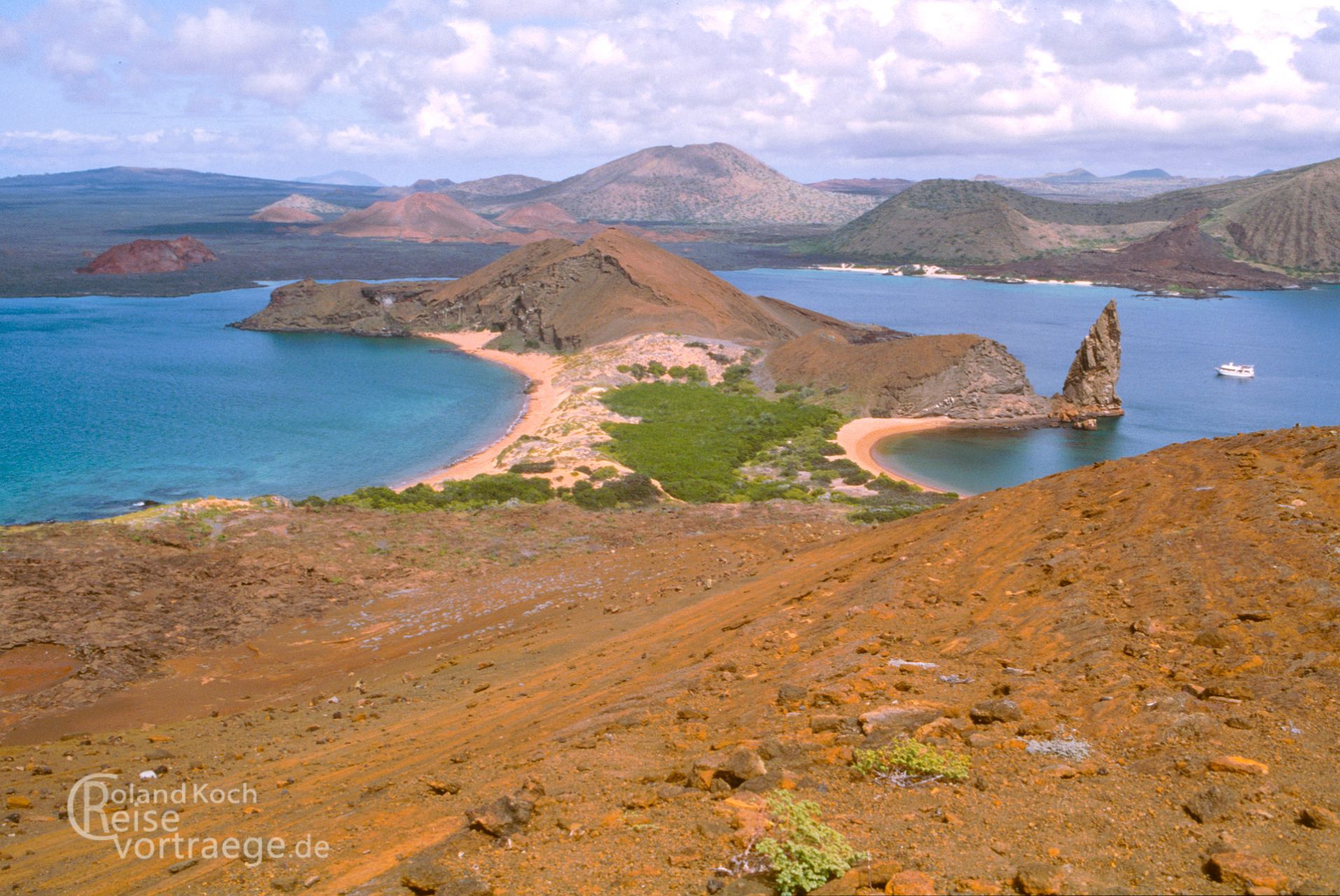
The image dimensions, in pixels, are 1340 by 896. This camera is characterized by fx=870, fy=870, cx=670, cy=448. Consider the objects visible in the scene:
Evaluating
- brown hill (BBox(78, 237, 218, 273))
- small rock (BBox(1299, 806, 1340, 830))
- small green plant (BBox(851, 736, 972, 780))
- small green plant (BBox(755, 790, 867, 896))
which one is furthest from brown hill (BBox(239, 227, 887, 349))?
small rock (BBox(1299, 806, 1340, 830))

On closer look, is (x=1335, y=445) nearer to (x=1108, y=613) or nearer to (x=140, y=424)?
(x=1108, y=613)

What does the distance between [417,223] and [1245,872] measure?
184941 millimetres

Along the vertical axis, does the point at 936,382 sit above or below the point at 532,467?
above

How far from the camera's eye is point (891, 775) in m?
6.61

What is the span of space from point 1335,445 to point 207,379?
5511 cm

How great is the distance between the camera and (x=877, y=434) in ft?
139

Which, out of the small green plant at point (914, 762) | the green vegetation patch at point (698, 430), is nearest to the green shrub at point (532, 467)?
the green vegetation patch at point (698, 430)

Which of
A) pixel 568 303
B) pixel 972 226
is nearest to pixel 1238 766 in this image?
pixel 568 303

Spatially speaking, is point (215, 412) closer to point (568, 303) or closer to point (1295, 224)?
point (568, 303)

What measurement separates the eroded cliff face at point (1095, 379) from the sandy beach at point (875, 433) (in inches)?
303

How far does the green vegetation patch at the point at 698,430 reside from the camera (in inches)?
1229

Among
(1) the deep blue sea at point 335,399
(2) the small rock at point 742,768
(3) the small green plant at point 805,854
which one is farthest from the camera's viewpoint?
(1) the deep blue sea at point 335,399

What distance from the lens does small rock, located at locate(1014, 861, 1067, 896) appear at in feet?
16.1

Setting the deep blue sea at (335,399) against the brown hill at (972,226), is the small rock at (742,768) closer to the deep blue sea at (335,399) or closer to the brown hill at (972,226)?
the deep blue sea at (335,399)
